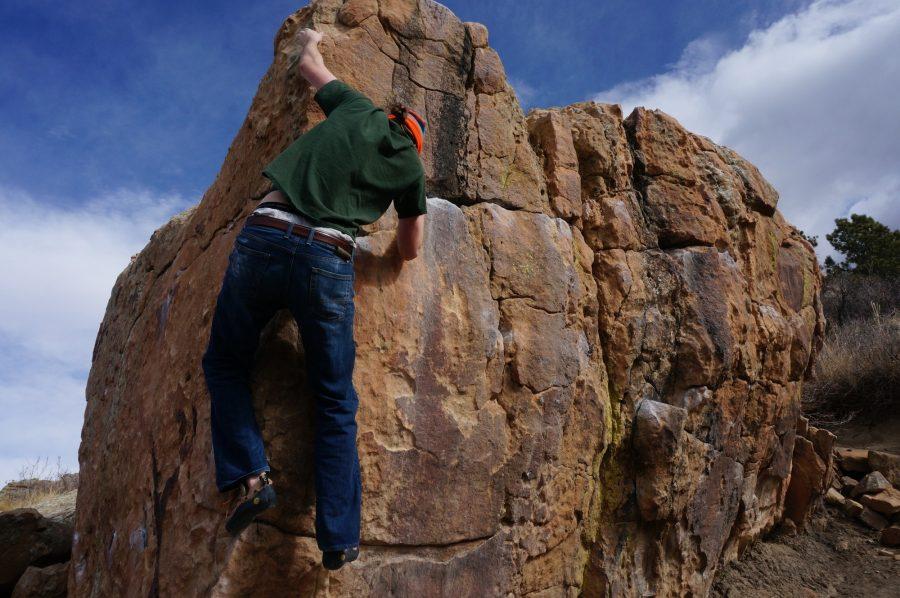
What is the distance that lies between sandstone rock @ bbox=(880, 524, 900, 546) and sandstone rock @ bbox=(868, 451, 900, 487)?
46.2 inches

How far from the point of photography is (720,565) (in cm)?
536

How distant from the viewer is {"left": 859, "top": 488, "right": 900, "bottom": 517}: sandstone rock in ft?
21.7

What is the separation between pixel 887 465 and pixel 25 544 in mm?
8627

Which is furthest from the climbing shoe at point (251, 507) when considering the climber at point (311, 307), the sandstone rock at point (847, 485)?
the sandstone rock at point (847, 485)

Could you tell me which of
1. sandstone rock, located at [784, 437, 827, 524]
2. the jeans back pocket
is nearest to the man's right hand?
the jeans back pocket

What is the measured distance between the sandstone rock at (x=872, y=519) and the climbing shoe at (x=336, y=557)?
20.7 feet

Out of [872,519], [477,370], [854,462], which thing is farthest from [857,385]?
[477,370]

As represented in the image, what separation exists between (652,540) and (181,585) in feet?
9.92

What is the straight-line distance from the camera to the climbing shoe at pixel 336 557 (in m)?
2.50

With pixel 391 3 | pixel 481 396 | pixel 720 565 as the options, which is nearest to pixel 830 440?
pixel 720 565

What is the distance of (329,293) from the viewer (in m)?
2.54

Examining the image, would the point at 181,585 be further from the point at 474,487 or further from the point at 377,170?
the point at 377,170

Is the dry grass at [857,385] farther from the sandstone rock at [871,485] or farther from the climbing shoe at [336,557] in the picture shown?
the climbing shoe at [336,557]

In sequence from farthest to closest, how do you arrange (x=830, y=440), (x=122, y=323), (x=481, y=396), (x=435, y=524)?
(x=830, y=440) → (x=122, y=323) → (x=481, y=396) → (x=435, y=524)
